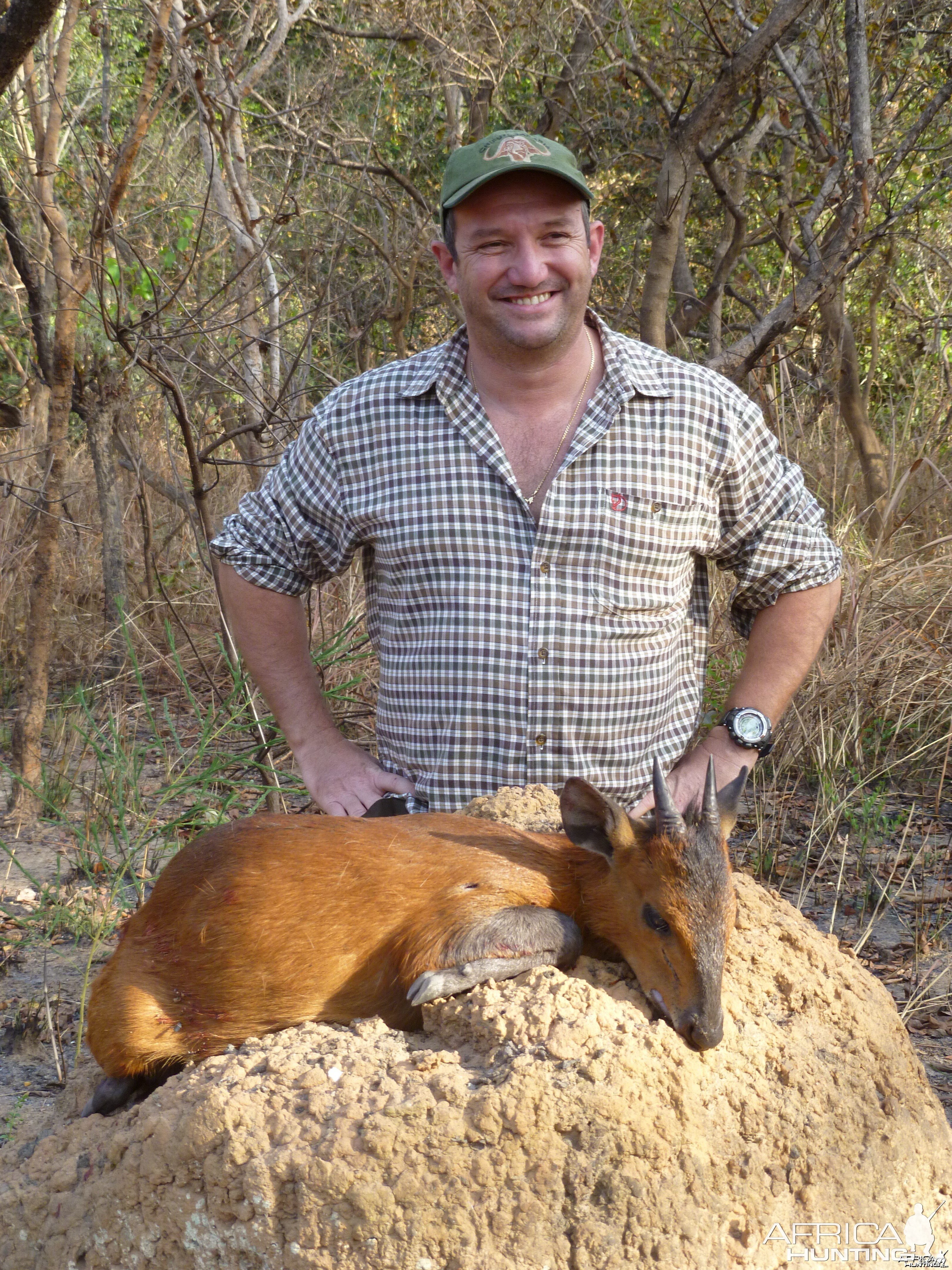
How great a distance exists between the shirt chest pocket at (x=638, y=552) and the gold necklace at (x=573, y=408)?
23 cm

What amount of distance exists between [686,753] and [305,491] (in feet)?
5.73

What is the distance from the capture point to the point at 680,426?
4367mm

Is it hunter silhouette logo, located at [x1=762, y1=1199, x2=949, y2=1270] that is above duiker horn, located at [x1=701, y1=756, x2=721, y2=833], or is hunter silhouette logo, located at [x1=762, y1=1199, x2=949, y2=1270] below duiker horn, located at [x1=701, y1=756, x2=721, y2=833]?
below

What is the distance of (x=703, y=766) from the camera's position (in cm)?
418

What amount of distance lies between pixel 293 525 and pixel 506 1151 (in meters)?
2.68

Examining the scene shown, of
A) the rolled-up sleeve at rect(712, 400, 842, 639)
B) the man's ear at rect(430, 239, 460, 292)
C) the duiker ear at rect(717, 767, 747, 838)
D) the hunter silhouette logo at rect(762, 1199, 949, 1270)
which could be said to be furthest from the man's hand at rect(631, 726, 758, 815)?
the man's ear at rect(430, 239, 460, 292)

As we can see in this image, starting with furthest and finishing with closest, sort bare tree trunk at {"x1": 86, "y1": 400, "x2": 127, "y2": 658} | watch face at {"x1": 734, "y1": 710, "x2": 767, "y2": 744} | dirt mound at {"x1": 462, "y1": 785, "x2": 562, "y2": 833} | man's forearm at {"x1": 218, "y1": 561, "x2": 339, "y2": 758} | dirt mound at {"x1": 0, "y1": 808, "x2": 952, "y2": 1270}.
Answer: bare tree trunk at {"x1": 86, "y1": 400, "x2": 127, "y2": 658}
man's forearm at {"x1": 218, "y1": 561, "x2": 339, "y2": 758}
watch face at {"x1": 734, "y1": 710, "x2": 767, "y2": 744}
dirt mound at {"x1": 462, "y1": 785, "x2": 562, "y2": 833}
dirt mound at {"x1": 0, "y1": 808, "x2": 952, "y2": 1270}

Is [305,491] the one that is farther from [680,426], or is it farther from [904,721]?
[904,721]

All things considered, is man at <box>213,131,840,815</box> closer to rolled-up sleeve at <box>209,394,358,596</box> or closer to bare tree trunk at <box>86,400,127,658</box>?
rolled-up sleeve at <box>209,394,358,596</box>

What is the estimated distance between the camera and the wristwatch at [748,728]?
4332 mm

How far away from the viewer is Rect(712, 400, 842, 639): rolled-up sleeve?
175 inches

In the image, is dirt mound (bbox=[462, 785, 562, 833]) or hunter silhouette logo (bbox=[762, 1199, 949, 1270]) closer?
hunter silhouette logo (bbox=[762, 1199, 949, 1270])

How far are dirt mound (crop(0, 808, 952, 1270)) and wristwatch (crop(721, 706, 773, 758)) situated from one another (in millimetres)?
1439

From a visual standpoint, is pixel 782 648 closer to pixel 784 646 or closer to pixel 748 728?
pixel 784 646
